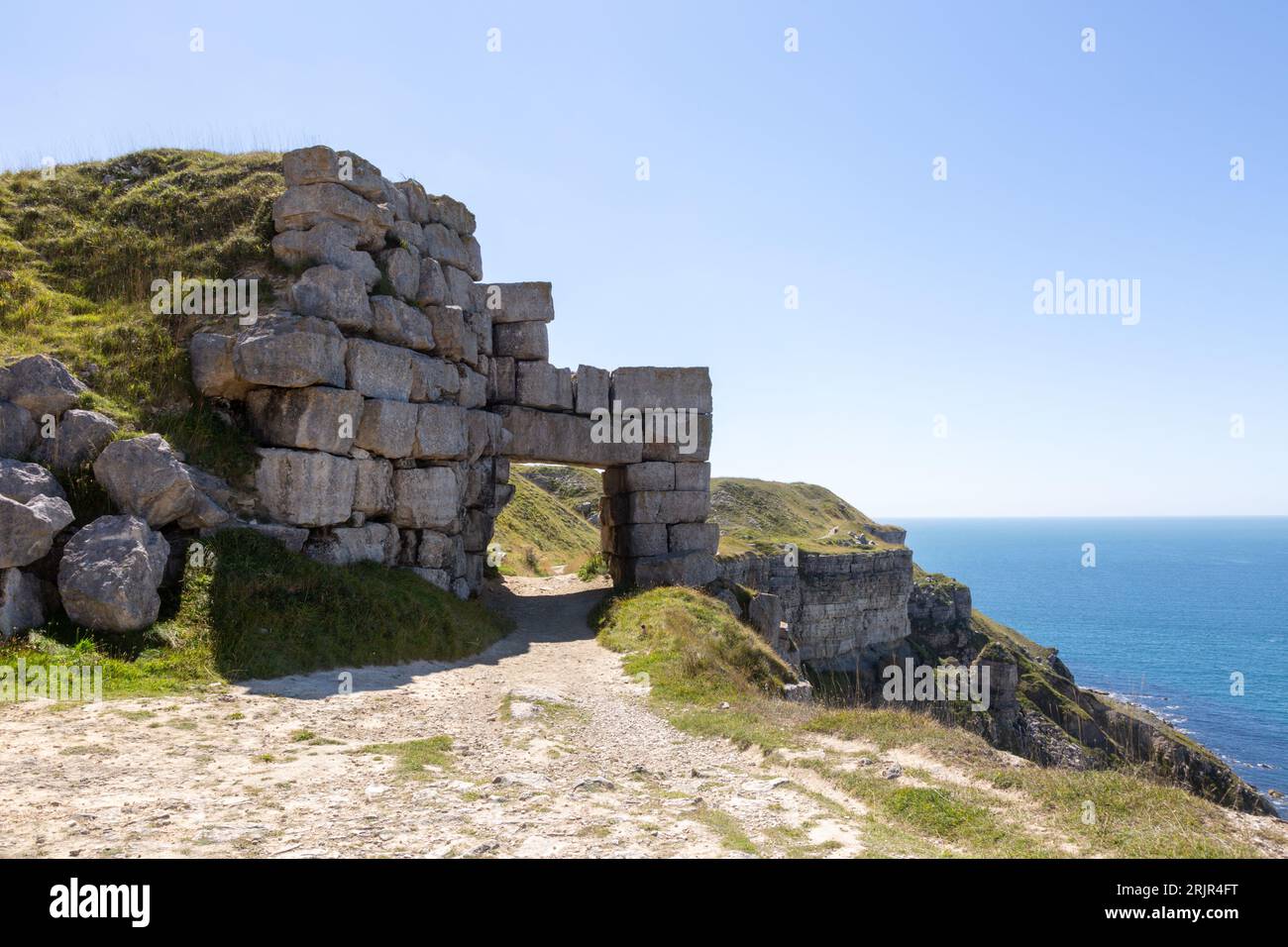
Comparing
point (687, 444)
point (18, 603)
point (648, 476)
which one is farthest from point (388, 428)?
point (687, 444)

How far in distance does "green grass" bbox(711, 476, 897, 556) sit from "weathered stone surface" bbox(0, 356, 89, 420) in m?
34.4

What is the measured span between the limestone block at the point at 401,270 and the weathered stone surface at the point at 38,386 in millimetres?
7258

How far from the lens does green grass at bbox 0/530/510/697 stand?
10898mm

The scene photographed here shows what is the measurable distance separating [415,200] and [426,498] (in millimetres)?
8212

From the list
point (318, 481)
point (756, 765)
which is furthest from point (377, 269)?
point (756, 765)

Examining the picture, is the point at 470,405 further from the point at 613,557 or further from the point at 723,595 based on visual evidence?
the point at 723,595

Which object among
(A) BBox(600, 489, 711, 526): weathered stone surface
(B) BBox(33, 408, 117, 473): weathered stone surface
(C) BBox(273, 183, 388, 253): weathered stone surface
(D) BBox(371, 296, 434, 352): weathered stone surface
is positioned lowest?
(A) BBox(600, 489, 711, 526): weathered stone surface

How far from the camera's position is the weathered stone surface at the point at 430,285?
20.2 metres

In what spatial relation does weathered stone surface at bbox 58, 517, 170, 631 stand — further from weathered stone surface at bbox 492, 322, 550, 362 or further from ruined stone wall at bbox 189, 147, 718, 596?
weathered stone surface at bbox 492, 322, 550, 362

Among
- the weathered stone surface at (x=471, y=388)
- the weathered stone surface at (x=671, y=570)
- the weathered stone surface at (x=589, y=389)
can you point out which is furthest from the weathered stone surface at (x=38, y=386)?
the weathered stone surface at (x=671, y=570)

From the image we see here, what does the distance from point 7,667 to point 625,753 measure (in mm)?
7731

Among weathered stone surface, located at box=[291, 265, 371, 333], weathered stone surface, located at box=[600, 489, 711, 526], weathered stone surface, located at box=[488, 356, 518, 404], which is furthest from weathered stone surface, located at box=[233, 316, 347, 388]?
weathered stone surface, located at box=[600, 489, 711, 526]

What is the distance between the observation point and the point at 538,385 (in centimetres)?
2330

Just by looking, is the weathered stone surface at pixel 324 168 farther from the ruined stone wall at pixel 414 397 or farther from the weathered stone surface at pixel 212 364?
the weathered stone surface at pixel 212 364
